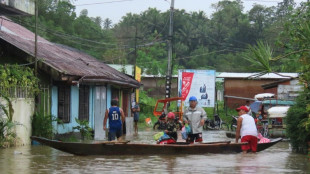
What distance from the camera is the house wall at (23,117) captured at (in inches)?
821

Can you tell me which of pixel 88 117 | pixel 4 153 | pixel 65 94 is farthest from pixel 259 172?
pixel 88 117

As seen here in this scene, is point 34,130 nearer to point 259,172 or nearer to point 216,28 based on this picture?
point 259,172

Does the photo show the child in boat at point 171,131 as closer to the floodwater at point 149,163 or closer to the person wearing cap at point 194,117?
the person wearing cap at point 194,117

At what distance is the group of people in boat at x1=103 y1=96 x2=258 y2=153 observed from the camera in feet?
56.8

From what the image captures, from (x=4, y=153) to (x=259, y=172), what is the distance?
792cm

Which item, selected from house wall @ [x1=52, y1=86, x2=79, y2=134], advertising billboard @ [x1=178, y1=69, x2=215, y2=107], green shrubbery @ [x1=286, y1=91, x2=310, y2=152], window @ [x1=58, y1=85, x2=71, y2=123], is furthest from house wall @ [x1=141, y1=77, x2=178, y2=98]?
green shrubbery @ [x1=286, y1=91, x2=310, y2=152]

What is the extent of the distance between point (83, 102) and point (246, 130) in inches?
479

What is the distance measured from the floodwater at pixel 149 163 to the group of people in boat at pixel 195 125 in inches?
20.1

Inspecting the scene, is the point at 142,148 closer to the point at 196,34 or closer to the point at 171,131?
the point at 171,131

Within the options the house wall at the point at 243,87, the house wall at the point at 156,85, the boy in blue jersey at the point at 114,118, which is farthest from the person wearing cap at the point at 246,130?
the house wall at the point at 156,85

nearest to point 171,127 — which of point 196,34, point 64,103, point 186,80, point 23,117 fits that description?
point 23,117

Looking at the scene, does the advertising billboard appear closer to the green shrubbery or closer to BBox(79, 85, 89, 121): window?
BBox(79, 85, 89, 121): window

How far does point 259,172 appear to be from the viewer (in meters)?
13.7

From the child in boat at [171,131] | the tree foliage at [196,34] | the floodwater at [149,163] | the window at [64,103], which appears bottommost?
the floodwater at [149,163]
